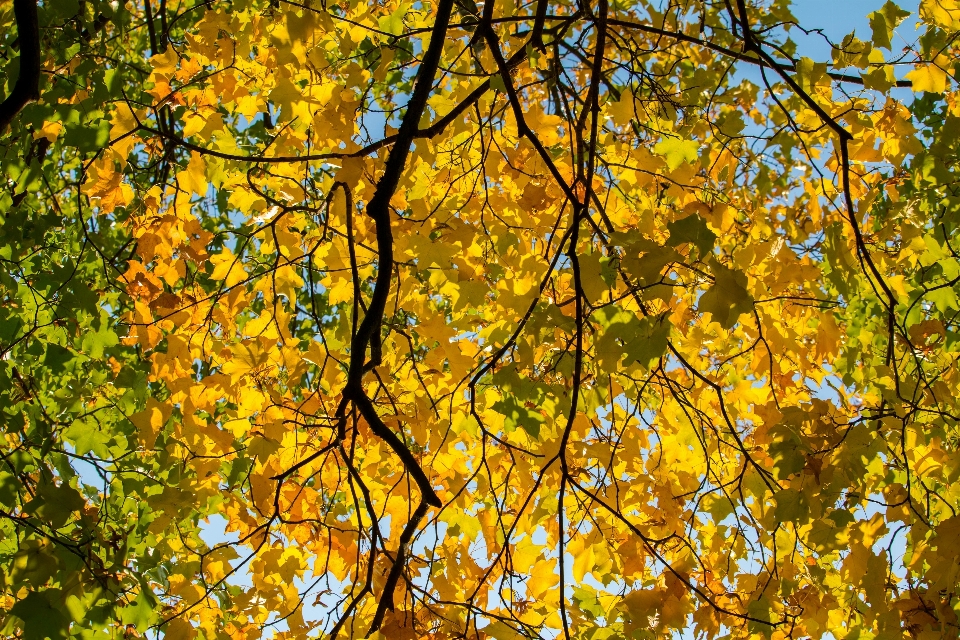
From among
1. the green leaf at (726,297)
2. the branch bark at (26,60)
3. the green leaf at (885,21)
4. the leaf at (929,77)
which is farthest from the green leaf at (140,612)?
the leaf at (929,77)

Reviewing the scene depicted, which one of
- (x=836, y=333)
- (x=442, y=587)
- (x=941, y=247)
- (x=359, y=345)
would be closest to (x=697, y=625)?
(x=442, y=587)

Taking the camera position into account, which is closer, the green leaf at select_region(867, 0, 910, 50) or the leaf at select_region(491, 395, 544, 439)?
the leaf at select_region(491, 395, 544, 439)

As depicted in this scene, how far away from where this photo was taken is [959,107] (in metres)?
3.20

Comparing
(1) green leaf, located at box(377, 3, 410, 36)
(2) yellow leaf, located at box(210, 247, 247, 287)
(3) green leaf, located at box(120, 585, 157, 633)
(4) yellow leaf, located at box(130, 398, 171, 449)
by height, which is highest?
(1) green leaf, located at box(377, 3, 410, 36)

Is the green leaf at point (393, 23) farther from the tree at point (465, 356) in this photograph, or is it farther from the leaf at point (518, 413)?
the leaf at point (518, 413)

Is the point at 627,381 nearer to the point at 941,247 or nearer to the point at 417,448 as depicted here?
the point at 417,448

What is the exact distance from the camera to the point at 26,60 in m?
1.96

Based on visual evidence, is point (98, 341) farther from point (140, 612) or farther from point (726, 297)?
point (726, 297)

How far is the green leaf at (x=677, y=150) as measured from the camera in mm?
2057

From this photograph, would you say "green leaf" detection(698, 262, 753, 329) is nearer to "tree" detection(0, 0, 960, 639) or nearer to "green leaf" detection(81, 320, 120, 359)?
"tree" detection(0, 0, 960, 639)

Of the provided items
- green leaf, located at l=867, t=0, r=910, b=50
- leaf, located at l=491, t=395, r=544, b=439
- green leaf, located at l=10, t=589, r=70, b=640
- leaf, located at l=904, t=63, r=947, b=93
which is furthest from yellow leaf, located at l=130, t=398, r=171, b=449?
leaf, located at l=904, t=63, r=947, b=93

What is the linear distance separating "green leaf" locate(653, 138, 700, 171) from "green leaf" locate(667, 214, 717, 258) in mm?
718

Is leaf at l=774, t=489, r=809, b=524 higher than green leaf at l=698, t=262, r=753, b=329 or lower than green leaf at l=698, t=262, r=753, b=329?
lower

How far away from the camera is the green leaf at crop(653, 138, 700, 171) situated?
81.0 inches
